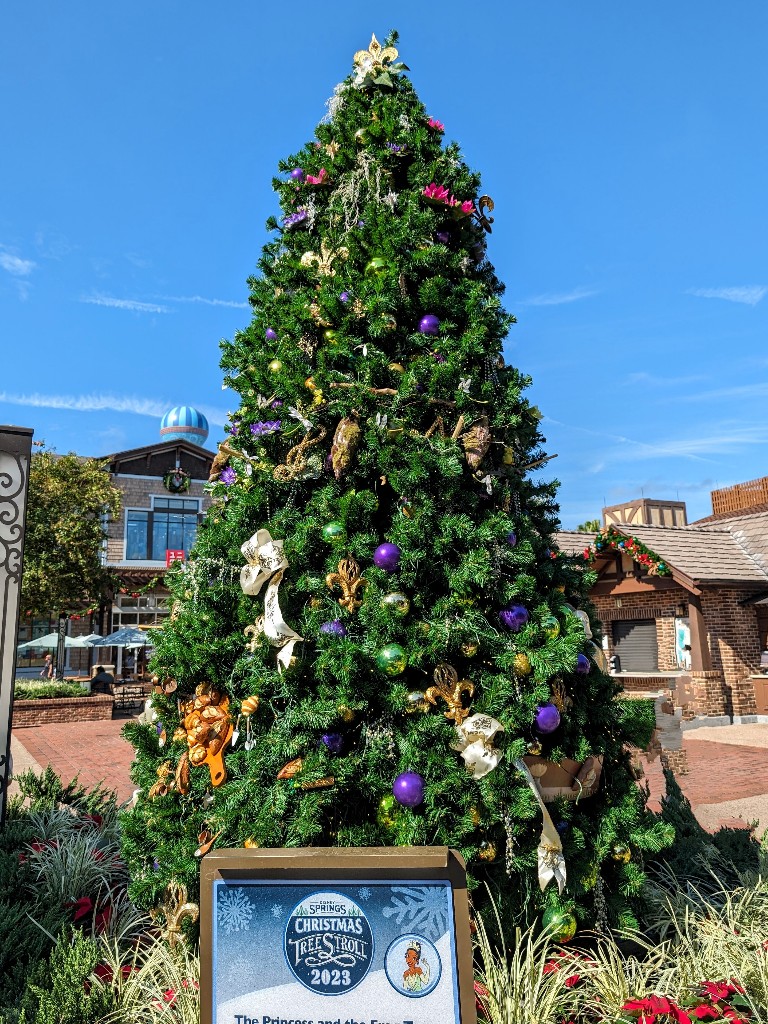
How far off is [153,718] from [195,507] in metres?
32.0

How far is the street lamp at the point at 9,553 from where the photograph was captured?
176 inches

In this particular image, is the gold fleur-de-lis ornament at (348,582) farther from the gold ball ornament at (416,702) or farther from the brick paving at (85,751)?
the brick paving at (85,751)

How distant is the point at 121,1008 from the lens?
2.56 m

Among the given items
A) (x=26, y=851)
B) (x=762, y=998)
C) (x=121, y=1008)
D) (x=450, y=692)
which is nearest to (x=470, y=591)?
(x=450, y=692)

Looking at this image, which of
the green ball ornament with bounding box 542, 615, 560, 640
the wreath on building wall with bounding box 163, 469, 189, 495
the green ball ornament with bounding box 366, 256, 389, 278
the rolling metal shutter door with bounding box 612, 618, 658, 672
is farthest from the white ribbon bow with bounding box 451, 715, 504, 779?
the wreath on building wall with bounding box 163, 469, 189, 495

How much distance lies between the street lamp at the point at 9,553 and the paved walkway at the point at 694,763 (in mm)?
1708

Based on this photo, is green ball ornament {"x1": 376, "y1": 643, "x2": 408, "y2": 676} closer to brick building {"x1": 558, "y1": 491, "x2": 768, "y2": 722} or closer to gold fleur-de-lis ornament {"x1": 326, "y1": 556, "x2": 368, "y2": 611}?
gold fleur-de-lis ornament {"x1": 326, "y1": 556, "x2": 368, "y2": 611}

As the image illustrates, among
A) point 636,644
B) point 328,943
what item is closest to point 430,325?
point 328,943

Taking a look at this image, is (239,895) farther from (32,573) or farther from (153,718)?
(32,573)

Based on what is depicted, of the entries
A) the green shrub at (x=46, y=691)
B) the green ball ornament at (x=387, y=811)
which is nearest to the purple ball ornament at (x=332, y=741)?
the green ball ornament at (x=387, y=811)

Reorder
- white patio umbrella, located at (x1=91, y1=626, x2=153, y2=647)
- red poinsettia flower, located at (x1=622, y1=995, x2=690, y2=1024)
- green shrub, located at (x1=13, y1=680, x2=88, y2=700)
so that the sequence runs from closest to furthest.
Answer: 1. red poinsettia flower, located at (x1=622, y1=995, x2=690, y2=1024)
2. green shrub, located at (x1=13, y1=680, x2=88, y2=700)
3. white patio umbrella, located at (x1=91, y1=626, x2=153, y2=647)

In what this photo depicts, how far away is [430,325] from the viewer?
318 centimetres

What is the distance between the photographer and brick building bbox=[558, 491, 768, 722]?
1467 cm

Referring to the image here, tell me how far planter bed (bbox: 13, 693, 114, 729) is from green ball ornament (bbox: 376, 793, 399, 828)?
15649 millimetres
